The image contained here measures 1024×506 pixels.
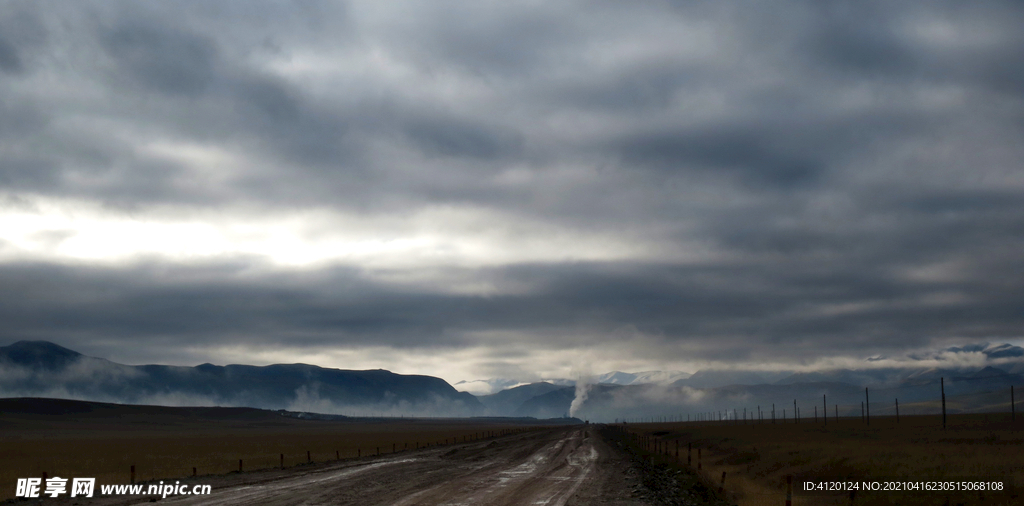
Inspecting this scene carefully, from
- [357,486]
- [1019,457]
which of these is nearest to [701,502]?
[357,486]

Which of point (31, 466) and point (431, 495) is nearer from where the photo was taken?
point (431, 495)

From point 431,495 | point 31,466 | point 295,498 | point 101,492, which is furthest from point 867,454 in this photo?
point 31,466

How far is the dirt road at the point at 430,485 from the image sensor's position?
25797 mm

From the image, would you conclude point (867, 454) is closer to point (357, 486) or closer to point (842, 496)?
point (842, 496)

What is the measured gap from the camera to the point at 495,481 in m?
33.2

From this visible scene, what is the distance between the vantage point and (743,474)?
44000 millimetres

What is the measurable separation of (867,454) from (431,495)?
30125mm

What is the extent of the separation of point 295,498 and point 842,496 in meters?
21.3

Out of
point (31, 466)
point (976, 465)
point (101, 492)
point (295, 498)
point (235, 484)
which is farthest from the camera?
point (31, 466)

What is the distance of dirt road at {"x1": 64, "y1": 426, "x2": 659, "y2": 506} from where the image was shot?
25.8m

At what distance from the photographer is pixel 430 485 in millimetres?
30891

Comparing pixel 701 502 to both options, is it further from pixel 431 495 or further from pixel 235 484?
pixel 235 484

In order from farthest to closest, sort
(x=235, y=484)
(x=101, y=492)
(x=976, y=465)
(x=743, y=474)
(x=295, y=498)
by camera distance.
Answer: (x=743, y=474) → (x=976, y=465) → (x=235, y=484) → (x=101, y=492) → (x=295, y=498)

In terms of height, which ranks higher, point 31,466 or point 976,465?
point 976,465
